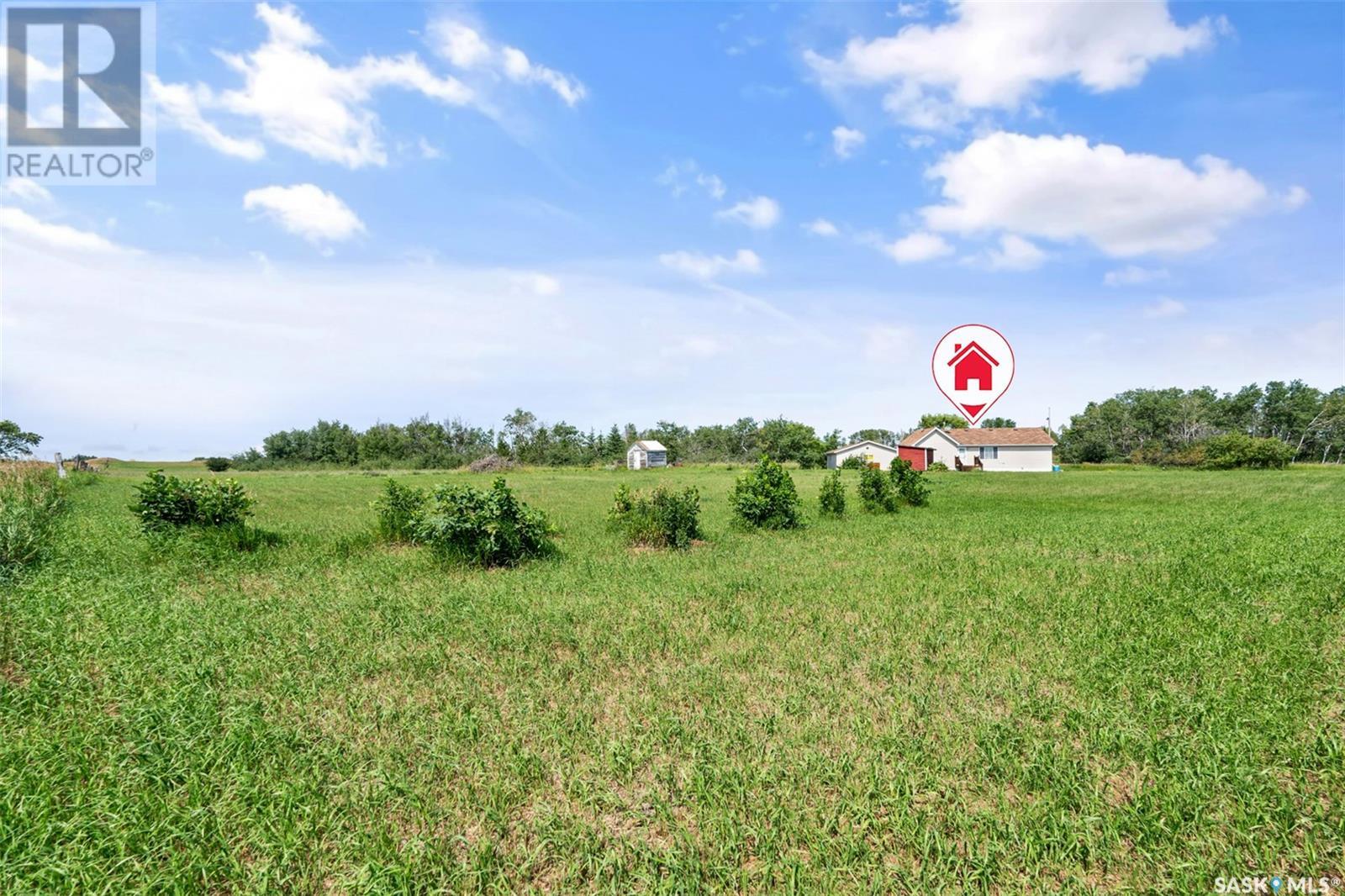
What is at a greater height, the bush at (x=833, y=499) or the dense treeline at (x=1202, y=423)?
the dense treeline at (x=1202, y=423)

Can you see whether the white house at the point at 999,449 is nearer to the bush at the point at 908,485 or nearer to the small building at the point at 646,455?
the small building at the point at 646,455

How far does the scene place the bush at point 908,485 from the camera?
17.5 m

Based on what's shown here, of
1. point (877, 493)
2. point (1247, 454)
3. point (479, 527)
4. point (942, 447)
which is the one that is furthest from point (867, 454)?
point (479, 527)

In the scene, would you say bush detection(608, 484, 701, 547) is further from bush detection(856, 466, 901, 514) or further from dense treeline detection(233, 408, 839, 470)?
dense treeline detection(233, 408, 839, 470)

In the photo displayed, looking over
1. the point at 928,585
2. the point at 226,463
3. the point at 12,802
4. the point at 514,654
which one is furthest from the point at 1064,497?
the point at 226,463

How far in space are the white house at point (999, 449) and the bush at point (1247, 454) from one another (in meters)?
14.0

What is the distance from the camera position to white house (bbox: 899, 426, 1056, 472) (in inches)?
1775

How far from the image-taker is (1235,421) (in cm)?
6775

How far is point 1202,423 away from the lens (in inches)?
2438

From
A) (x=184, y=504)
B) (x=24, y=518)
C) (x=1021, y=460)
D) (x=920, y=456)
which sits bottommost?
(x=24, y=518)

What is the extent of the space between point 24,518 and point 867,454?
5181 cm

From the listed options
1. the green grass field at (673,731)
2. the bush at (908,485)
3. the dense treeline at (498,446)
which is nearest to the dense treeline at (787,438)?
the dense treeline at (498,446)

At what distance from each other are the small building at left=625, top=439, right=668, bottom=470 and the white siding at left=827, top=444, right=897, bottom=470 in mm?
17316

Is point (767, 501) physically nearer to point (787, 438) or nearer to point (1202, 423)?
point (787, 438)
